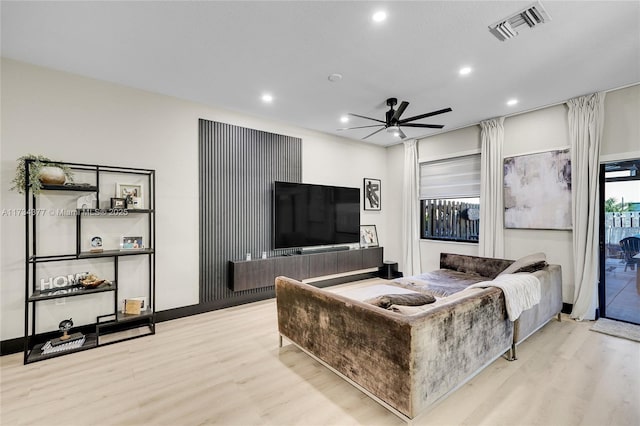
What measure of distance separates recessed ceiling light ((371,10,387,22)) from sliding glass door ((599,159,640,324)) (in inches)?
145

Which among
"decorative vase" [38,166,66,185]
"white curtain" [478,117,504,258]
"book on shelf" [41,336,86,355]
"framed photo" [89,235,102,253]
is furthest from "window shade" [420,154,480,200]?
"book on shelf" [41,336,86,355]

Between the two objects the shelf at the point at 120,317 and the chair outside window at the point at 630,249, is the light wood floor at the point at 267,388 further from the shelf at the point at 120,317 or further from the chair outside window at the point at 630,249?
the chair outside window at the point at 630,249

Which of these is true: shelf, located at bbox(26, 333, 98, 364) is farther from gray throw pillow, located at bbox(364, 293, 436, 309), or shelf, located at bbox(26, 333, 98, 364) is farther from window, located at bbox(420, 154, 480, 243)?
window, located at bbox(420, 154, 480, 243)

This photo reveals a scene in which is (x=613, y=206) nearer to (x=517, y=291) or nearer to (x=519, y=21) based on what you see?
(x=517, y=291)

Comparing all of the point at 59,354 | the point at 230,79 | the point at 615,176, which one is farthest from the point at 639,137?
the point at 59,354

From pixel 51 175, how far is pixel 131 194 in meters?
0.76

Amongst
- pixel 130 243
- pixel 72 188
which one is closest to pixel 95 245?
pixel 130 243

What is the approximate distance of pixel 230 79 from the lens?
331cm

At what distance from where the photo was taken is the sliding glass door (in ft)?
11.9

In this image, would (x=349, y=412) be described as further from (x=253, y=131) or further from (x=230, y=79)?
(x=253, y=131)

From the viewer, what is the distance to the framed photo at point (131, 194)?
11.1 ft

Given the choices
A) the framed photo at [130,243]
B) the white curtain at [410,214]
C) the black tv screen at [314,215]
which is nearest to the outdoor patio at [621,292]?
the white curtain at [410,214]

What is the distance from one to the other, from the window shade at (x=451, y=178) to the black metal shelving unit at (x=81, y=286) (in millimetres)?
4796

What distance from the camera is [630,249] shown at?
366 cm
